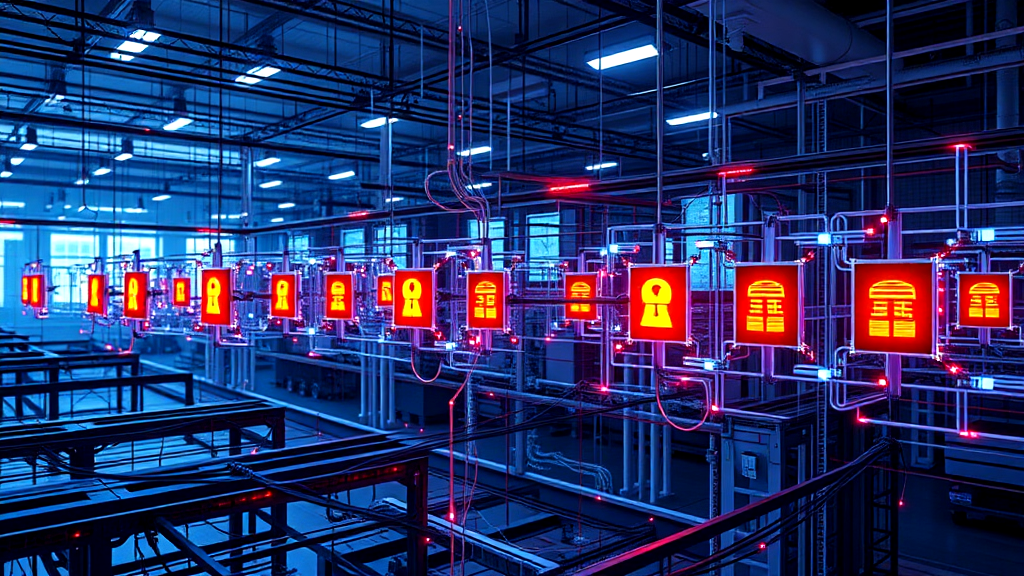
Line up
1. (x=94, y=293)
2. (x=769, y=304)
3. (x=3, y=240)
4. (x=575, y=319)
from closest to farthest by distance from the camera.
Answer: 1. (x=769, y=304)
2. (x=575, y=319)
3. (x=94, y=293)
4. (x=3, y=240)

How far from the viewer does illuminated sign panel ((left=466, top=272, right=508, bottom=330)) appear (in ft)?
25.4

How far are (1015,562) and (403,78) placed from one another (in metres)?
15.0

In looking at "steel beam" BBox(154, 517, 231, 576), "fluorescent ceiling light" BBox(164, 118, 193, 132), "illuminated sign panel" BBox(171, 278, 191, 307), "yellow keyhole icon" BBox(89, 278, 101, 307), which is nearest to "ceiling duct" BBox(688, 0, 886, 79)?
"steel beam" BBox(154, 517, 231, 576)

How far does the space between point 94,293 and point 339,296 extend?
5.76 metres

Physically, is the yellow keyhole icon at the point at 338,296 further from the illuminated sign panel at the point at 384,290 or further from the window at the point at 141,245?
the window at the point at 141,245

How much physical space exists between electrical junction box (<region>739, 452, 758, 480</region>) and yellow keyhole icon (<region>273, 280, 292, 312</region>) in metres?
6.04

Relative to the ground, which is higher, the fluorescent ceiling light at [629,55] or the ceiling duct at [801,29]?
the fluorescent ceiling light at [629,55]

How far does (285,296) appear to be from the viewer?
9.63m

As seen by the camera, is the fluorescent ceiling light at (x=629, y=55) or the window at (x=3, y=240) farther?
the window at (x=3, y=240)

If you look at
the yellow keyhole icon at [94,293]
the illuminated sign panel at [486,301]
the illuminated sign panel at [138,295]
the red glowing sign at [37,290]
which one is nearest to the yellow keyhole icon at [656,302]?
the illuminated sign panel at [486,301]

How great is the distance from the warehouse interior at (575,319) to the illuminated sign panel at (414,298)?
0.04 metres

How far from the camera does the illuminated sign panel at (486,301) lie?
25.4ft

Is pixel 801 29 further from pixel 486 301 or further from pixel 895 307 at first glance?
pixel 895 307

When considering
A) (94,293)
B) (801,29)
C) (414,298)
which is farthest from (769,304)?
(94,293)
